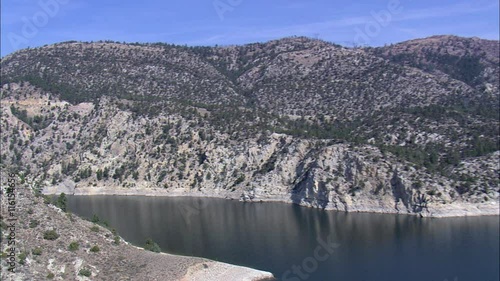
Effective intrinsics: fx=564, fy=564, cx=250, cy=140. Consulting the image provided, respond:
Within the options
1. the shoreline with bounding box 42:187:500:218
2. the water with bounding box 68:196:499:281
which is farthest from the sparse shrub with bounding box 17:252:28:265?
the shoreline with bounding box 42:187:500:218

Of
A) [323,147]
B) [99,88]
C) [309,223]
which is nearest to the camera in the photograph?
[309,223]

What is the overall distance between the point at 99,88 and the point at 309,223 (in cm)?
8592

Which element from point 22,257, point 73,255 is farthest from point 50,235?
point 22,257

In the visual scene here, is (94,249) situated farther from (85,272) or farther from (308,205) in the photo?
(308,205)

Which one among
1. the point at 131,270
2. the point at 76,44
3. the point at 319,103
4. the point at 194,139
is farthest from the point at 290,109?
the point at 131,270

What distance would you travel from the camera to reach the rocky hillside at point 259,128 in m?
86.9

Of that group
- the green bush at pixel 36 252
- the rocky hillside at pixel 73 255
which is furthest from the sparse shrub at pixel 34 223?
the green bush at pixel 36 252

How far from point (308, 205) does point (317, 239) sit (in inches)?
980

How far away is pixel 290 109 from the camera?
139 meters

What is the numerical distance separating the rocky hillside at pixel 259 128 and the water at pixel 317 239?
8.01 meters

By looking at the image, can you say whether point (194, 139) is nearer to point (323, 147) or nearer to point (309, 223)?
point (323, 147)

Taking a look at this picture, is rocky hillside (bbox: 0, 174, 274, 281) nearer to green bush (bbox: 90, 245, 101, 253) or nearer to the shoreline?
green bush (bbox: 90, 245, 101, 253)

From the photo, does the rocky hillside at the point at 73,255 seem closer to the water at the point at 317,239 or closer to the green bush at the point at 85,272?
the green bush at the point at 85,272

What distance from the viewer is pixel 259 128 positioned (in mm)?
112125
